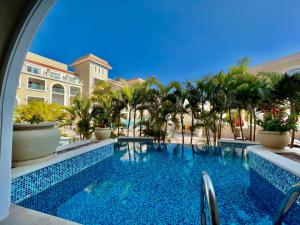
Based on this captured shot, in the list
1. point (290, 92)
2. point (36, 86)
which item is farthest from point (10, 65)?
point (36, 86)

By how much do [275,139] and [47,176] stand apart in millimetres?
6844

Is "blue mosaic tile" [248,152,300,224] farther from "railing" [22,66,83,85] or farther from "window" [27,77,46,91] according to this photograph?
"window" [27,77,46,91]

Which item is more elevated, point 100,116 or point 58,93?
point 58,93

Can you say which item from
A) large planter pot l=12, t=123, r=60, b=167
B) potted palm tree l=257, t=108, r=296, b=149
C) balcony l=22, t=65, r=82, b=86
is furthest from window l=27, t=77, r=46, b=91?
potted palm tree l=257, t=108, r=296, b=149

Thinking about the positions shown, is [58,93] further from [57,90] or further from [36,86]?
[36,86]

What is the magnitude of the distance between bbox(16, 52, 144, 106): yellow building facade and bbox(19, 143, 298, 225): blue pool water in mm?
14866

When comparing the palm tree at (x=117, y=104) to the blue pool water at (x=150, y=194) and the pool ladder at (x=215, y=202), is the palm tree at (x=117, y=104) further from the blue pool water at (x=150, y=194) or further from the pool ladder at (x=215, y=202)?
the pool ladder at (x=215, y=202)

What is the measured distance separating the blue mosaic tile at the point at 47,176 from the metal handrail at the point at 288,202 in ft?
13.2

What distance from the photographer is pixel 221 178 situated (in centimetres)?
456

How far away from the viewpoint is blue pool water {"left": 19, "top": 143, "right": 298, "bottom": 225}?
9.29 feet

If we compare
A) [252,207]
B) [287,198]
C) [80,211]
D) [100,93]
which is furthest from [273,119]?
[100,93]

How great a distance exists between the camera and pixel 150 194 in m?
3.64

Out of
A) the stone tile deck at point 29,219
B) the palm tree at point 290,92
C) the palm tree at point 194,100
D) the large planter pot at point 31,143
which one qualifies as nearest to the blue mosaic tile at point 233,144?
the palm tree at point 194,100

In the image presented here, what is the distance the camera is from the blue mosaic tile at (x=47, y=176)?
3.08 meters
